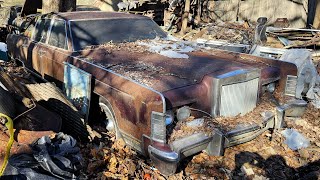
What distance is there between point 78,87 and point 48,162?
1529 millimetres

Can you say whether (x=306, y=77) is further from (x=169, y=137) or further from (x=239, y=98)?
(x=169, y=137)

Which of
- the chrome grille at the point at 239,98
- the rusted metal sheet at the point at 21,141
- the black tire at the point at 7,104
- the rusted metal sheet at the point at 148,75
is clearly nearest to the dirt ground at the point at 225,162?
the chrome grille at the point at 239,98

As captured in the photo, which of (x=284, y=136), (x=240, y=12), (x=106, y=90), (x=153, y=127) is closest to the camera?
(x=153, y=127)

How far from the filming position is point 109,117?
3979 millimetres

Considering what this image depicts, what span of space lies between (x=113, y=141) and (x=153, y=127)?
845 millimetres

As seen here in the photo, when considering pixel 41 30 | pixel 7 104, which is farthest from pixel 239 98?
pixel 41 30

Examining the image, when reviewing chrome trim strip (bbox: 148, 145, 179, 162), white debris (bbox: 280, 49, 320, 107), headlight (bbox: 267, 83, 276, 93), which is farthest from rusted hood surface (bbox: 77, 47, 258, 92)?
white debris (bbox: 280, 49, 320, 107)

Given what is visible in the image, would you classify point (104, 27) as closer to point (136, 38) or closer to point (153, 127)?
point (136, 38)

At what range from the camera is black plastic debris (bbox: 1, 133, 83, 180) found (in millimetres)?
2713

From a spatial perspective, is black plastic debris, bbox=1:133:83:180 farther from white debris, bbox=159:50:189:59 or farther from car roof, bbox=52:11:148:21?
car roof, bbox=52:11:148:21

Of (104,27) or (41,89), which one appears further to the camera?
(104,27)

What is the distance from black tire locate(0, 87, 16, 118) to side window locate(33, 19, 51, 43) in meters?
1.99

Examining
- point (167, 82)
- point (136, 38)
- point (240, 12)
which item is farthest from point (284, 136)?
point (240, 12)

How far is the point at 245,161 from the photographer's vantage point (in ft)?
12.6
